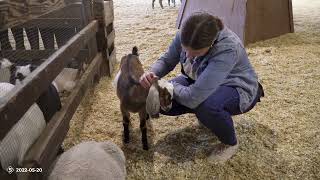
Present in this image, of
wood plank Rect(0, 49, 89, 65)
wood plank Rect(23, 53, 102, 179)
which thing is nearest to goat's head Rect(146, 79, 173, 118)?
wood plank Rect(23, 53, 102, 179)

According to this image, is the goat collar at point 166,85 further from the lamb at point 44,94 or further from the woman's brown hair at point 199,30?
the lamb at point 44,94

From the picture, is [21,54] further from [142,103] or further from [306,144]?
[306,144]

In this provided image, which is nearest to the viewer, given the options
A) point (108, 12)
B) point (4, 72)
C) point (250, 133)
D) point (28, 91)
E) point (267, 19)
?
point (28, 91)

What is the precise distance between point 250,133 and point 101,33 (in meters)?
1.73

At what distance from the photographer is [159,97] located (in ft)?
6.15

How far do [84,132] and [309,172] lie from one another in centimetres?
149

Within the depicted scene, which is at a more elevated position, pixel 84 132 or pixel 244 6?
pixel 244 6

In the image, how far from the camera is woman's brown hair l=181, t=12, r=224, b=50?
5.64ft

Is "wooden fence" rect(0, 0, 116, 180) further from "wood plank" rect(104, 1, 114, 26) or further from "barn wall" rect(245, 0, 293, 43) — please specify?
"barn wall" rect(245, 0, 293, 43)

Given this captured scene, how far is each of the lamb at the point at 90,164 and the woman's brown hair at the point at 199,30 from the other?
2.36 feet

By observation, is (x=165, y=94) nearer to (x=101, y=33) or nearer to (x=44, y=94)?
(x=44, y=94)

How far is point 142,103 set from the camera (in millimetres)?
1888

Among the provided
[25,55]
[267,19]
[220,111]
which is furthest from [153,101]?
[267,19]

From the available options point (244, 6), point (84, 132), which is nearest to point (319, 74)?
point (244, 6)
